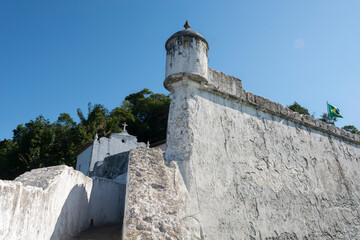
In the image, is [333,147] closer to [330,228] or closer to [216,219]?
[330,228]

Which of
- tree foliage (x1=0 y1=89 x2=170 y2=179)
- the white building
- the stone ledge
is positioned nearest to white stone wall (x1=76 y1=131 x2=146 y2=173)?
the white building

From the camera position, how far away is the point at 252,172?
516 centimetres

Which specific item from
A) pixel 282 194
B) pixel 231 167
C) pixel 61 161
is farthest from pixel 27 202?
pixel 61 161

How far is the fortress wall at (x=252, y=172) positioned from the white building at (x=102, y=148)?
47.3 feet

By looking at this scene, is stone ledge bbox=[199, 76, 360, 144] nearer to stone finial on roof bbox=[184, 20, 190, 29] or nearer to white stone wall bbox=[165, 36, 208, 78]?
white stone wall bbox=[165, 36, 208, 78]

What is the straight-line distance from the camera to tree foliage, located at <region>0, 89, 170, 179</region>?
24172 millimetres

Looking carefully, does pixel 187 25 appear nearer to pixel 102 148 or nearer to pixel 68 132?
pixel 102 148

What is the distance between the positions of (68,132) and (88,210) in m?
21.5

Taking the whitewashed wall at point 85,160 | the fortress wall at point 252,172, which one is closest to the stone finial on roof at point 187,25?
the fortress wall at point 252,172

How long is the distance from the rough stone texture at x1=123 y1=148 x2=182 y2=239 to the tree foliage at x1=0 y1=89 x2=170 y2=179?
69.2 feet

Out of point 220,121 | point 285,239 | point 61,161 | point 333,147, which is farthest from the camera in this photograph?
point 61,161

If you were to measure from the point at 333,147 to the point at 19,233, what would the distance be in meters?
7.24

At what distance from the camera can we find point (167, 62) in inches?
213

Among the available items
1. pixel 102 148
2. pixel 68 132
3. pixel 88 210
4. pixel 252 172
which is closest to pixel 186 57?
pixel 252 172
